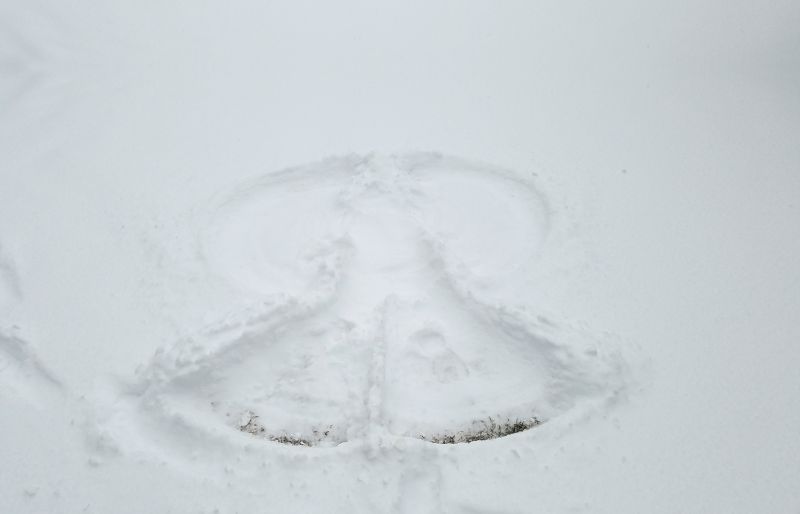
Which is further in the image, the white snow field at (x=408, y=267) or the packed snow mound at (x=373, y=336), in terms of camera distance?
the packed snow mound at (x=373, y=336)

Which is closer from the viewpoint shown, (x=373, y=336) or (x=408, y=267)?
(x=373, y=336)

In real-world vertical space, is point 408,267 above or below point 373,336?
above

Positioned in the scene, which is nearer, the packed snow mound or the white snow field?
the white snow field
